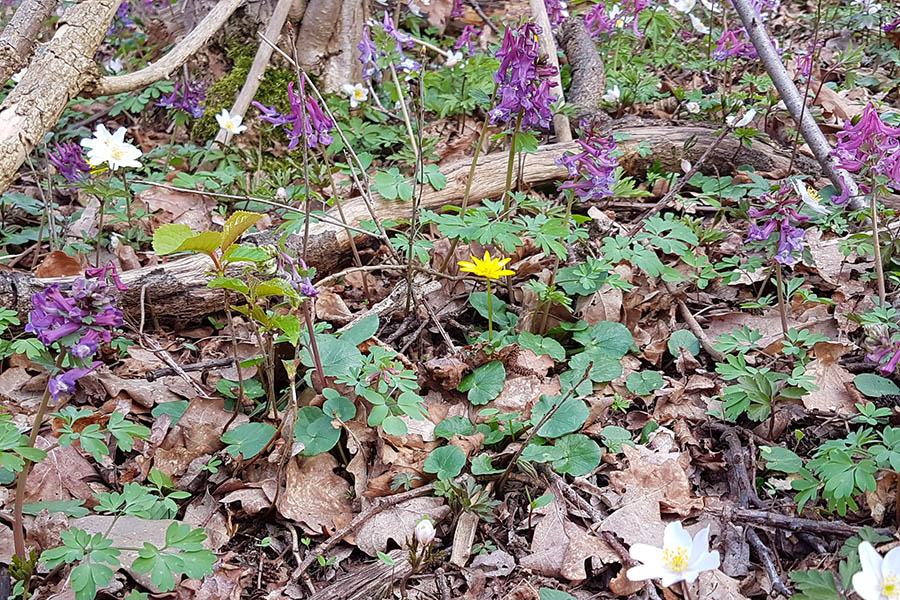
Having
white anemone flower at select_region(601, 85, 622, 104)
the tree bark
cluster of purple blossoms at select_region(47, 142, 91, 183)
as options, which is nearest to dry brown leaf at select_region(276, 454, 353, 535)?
the tree bark

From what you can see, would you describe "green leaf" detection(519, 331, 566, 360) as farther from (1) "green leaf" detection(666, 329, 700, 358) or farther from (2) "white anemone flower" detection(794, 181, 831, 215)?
(2) "white anemone flower" detection(794, 181, 831, 215)

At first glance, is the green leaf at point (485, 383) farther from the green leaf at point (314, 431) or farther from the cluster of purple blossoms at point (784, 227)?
the cluster of purple blossoms at point (784, 227)

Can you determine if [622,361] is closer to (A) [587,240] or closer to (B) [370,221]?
(A) [587,240]

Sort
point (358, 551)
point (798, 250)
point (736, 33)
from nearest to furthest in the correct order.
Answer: point (358, 551), point (798, 250), point (736, 33)

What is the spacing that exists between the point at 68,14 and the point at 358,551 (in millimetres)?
2230

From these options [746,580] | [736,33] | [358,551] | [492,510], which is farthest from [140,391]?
[736,33]

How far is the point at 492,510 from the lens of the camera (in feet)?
7.15

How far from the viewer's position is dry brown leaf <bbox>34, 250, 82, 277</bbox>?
10.3 ft

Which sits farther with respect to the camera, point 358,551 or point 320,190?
point 320,190

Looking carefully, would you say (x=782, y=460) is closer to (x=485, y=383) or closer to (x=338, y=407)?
(x=485, y=383)

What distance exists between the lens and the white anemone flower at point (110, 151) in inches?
111

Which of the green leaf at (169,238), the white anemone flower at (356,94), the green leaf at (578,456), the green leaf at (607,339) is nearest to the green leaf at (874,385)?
the green leaf at (607,339)

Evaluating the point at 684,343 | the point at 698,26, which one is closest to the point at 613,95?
the point at 698,26

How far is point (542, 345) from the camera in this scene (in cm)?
261
